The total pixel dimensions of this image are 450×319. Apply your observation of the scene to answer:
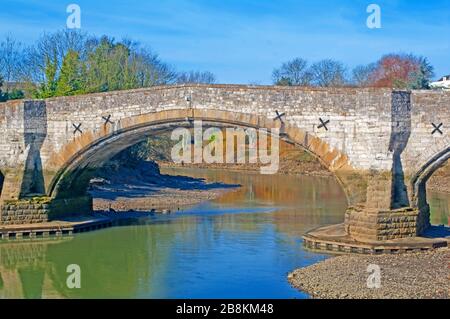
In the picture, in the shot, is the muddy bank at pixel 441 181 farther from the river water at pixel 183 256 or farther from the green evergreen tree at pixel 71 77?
the green evergreen tree at pixel 71 77

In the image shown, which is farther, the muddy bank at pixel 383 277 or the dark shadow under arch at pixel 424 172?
the dark shadow under arch at pixel 424 172

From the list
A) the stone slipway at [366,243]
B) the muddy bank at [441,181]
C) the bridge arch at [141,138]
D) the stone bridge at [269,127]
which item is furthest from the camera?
the muddy bank at [441,181]

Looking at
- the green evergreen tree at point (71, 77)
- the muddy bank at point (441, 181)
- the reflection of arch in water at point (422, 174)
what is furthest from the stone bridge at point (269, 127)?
the muddy bank at point (441, 181)

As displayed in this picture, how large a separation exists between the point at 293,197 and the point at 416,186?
1433 cm

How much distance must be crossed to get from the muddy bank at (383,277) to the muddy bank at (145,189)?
13.3 meters

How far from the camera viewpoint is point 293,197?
34250 mm

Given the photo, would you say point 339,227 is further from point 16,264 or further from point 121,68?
point 121,68

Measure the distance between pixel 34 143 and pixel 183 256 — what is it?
7.76 meters

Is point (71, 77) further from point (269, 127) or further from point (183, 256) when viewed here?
point (183, 256)

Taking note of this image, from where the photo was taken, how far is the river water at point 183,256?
15305 millimetres

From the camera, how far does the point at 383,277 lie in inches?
597

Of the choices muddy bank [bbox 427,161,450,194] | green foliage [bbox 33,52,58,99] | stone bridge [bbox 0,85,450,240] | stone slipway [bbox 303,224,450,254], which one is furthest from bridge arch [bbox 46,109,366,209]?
muddy bank [bbox 427,161,450,194]

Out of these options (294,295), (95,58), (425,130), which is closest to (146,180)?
(95,58)

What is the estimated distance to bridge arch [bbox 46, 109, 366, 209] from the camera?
815 inches
